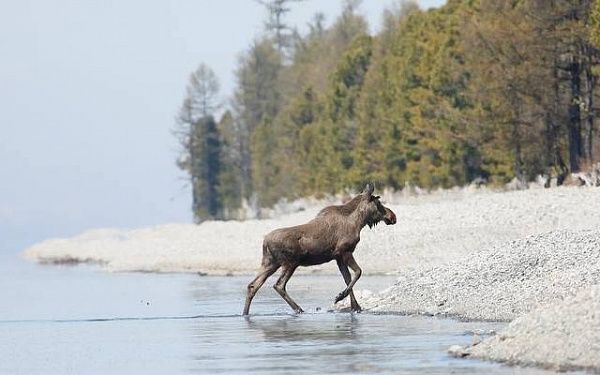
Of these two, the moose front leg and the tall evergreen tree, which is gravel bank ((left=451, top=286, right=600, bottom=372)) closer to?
the moose front leg

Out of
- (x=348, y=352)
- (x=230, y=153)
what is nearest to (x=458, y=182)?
(x=348, y=352)

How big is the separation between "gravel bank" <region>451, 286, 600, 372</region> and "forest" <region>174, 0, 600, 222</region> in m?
32.4

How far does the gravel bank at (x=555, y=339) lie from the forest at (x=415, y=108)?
106ft

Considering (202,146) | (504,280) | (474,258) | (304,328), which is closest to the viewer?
(304,328)

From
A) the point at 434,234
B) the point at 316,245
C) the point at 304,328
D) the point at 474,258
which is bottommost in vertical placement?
the point at 304,328

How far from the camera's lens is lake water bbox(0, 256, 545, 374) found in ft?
57.5

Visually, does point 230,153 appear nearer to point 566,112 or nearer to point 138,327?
point 566,112

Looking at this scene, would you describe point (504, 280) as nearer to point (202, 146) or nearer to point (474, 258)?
point (474, 258)

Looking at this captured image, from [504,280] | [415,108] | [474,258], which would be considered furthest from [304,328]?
[415,108]

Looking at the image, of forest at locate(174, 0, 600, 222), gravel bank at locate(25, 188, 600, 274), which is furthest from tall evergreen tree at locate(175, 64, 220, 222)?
gravel bank at locate(25, 188, 600, 274)

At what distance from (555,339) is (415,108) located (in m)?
54.8

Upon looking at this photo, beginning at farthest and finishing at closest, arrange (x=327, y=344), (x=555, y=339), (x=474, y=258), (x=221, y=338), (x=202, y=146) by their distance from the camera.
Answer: (x=202, y=146), (x=474, y=258), (x=221, y=338), (x=327, y=344), (x=555, y=339)

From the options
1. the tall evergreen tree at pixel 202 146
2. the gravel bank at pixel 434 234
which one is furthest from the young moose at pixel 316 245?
the tall evergreen tree at pixel 202 146

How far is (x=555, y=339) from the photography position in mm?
16312
